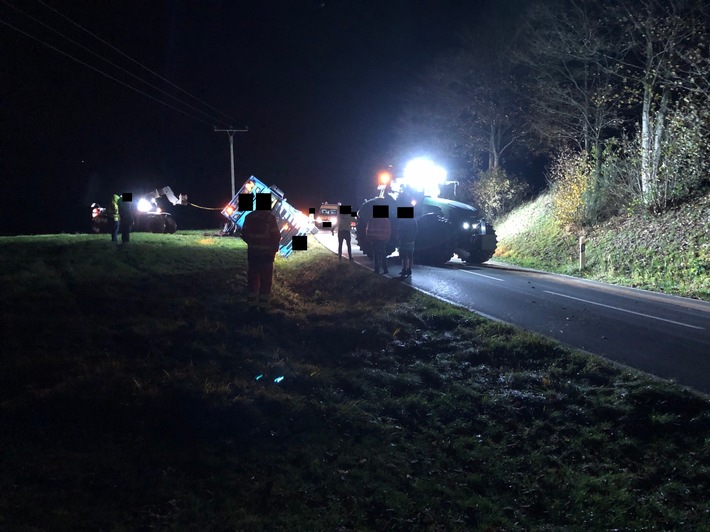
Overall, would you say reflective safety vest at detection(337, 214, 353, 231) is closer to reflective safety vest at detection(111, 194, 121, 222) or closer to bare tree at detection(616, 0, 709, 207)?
reflective safety vest at detection(111, 194, 121, 222)

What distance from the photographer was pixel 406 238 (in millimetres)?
15078

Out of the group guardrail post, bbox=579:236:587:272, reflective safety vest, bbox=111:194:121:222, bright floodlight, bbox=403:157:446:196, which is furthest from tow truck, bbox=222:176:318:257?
guardrail post, bbox=579:236:587:272

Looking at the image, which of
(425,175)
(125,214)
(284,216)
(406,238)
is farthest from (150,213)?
(406,238)

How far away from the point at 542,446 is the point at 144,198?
86.7 feet

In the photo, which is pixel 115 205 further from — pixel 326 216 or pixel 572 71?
pixel 326 216

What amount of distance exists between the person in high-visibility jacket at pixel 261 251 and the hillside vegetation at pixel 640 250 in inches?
420

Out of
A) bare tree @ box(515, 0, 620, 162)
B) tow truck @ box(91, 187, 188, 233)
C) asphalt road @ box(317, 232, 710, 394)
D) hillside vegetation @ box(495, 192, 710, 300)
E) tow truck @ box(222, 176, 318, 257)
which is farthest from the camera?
tow truck @ box(91, 187, 188, 233)

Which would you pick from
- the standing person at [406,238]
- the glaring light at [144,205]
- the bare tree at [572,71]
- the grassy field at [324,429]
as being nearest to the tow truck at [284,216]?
the standing person at [406,238]

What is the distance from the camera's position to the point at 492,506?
17.0 feet

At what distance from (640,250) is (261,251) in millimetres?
13341

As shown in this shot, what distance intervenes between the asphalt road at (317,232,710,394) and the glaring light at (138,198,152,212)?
1590 cm

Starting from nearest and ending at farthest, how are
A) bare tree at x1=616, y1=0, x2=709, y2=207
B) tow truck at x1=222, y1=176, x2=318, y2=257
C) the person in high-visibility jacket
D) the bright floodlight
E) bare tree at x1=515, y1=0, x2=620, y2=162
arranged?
the person in high-visibility jacket → bare tree at x1=616, y1=0, x2=709, y2=207 → tow truck at x1=222, y1=176, x2=318, y2=257 → bare tree at x1=515, y1=0, x2=620, y2=162 → the bright floodlight

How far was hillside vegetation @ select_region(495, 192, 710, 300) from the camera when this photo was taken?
53.3ft

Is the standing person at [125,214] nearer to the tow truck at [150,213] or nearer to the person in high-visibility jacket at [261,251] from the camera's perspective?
the person in high-visibility jacket at [261,251]
